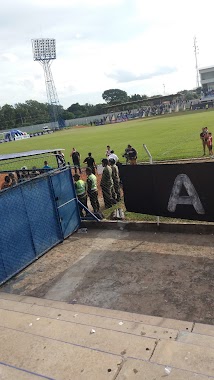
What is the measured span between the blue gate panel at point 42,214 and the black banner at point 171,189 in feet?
6.85

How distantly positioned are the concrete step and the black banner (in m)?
3.43

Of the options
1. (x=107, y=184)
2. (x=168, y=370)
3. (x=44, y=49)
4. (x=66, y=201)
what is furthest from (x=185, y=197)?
(x=44, y=49)

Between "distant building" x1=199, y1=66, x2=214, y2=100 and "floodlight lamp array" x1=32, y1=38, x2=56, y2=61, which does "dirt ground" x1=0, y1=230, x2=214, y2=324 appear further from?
"distant building" x1=199, y1=66, x2=214, y2=100

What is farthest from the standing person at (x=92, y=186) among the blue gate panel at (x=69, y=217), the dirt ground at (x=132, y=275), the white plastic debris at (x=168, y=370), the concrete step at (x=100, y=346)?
the white plastic debris at (x=168, y=370)

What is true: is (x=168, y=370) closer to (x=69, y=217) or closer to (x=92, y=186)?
(x=69, y=217)

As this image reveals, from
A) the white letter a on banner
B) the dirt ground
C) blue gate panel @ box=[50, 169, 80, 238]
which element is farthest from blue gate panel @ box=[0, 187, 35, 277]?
the white letter a on banner

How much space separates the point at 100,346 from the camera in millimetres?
4531

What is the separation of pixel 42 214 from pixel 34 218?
35 centimetres

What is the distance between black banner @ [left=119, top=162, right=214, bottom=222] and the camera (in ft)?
26.2

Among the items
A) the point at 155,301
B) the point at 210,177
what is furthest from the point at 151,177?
the point at 155,301

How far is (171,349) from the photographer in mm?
4191

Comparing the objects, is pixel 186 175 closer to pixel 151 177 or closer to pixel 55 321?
pixel 151 177

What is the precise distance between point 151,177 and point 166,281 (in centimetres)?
306

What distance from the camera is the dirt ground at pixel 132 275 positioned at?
6078 mm
